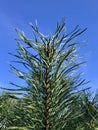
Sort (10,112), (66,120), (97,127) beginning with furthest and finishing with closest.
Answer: (97,127) → (10,112) → (66,120)

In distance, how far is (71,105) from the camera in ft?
17.3

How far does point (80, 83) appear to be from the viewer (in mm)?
5449

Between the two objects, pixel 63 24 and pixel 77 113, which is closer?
pixel 77 113

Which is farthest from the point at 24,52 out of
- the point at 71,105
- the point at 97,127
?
the point at 97,127

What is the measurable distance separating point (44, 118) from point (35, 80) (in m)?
0.68

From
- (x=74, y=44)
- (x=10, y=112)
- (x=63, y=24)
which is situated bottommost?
(x=10, y=112)

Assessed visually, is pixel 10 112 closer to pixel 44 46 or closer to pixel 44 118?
pixel 44 118

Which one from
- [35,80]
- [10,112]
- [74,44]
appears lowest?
[10,112]

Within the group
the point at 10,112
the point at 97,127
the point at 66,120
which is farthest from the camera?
the point at 97,127

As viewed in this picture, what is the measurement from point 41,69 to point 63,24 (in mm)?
1127

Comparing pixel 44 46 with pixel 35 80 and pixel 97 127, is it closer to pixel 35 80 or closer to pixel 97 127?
pixel 35 80

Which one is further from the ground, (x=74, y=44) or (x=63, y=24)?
(x=63, y=24)

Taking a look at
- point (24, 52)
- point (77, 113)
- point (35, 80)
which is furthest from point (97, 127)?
point (24, 52)

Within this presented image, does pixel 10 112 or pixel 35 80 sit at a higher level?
pixel 35 80
